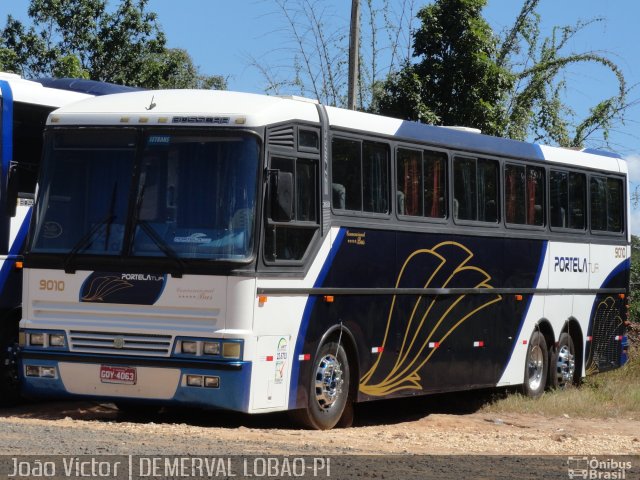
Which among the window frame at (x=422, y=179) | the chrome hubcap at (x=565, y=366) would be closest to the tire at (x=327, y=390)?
the window frame at (x=422, y=179)

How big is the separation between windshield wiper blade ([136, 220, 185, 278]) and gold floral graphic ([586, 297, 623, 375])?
31.3 ft

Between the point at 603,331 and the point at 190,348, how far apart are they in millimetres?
9816

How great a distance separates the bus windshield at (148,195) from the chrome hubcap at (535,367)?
736cm

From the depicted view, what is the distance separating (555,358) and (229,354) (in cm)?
818

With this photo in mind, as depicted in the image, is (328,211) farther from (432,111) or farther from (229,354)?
(432,111)

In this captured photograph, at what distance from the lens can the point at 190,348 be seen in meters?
12.4

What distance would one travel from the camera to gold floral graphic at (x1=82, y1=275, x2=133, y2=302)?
41.7 ft

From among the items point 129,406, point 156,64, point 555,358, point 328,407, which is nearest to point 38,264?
point 129,406

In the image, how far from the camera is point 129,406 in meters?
14.4

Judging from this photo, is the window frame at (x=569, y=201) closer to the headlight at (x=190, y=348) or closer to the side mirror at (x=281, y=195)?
the side mirror at (x=281, y=195)

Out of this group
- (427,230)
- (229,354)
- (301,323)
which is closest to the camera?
(229,354)

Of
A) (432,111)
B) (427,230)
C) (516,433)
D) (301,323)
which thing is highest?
(432,111)

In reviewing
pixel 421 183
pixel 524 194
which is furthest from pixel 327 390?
pixel 524 194

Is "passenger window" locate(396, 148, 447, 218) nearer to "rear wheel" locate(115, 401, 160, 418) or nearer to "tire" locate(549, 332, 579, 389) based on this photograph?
"rear wheel" locate(115, 401, 160, 418)
